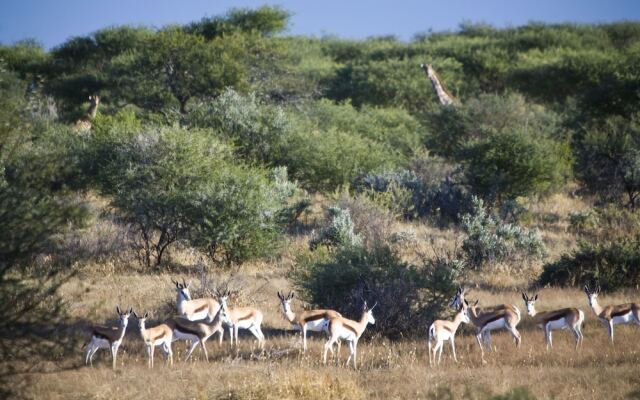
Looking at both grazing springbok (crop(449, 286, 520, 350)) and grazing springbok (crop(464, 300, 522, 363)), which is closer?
grazing springbok (crop(464, 300, 522, 363))

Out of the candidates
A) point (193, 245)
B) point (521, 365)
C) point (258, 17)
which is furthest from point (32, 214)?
point (258, 17)

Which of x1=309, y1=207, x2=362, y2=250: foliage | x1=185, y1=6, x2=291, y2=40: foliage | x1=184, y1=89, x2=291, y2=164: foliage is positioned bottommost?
x1=309, y1=207, x2=362, y2=250: foliage

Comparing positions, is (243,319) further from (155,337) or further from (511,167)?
(511,167)

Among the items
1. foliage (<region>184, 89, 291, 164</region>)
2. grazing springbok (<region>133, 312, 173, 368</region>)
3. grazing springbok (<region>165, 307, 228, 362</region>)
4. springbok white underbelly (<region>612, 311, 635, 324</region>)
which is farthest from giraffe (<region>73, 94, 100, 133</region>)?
springbok white underbelly (<region>612, 311, 635, 324</region>)

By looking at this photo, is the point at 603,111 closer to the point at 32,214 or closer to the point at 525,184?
the point at 525,184

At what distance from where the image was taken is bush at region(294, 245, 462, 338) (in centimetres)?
1479

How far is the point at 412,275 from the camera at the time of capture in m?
15.0

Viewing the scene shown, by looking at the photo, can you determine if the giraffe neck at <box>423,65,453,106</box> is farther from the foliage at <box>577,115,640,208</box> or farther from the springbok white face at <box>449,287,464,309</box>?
the springbok white face at <box>449,287,464,309</box>

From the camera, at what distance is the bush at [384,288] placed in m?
14.8

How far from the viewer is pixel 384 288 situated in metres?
14.8

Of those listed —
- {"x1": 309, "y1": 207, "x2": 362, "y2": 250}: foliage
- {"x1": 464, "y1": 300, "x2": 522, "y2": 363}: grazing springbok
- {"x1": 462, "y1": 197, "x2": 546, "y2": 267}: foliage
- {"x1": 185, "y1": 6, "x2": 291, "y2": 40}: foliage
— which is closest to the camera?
{"x1": 464, "y1": 300, "x2": 522, "y2": 363}: grazing springbok

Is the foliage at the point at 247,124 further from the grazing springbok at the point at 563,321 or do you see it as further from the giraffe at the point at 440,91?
the grazing springbok at the point at 563,321

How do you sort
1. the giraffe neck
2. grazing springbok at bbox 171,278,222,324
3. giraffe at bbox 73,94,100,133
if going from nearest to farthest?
grazing springbok at bbox 171,278,222,324 → giraffe at bbox 73,94,100,133 → the giraffe neck

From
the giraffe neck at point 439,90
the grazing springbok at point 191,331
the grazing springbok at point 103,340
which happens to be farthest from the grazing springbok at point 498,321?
the giraffe neck at point 439,90
